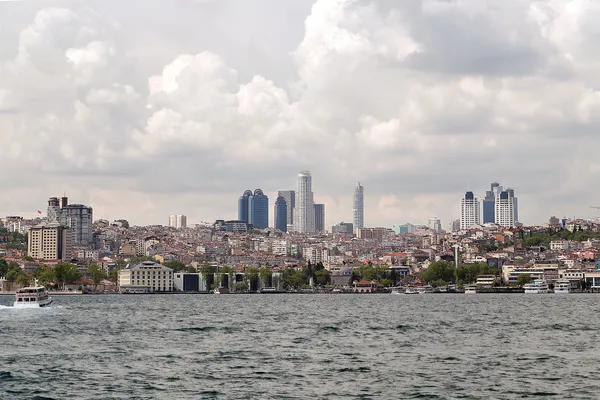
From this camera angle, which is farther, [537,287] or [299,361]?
[537,287]

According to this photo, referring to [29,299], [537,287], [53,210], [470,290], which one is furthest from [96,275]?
[53,210]

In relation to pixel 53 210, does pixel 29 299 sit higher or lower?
lower

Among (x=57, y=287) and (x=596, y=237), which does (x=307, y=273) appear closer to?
(x=57, y=287)

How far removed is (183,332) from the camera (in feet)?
111

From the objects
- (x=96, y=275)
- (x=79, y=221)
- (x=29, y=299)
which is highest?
(x=79, y=221)

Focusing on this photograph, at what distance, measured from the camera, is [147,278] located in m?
122

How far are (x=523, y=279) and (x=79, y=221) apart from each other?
91.1 m

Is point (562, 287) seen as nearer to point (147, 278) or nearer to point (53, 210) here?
point (147, 278)

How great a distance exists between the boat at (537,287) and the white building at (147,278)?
38819 millimetres

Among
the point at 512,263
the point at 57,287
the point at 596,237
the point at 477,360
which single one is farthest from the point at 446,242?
the point at 477,360

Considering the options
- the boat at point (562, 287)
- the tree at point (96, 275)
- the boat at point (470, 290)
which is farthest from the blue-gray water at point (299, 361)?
the tree at point (96, 275)

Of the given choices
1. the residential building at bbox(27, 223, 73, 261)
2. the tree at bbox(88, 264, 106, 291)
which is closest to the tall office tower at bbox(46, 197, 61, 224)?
the residential building at bbox(27, 223, 73, 261)

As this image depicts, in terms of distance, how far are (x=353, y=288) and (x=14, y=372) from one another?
97147mm

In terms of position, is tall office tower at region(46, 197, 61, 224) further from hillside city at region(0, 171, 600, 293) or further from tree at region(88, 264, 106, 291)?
tree at region(88, 264, 106, 291)
